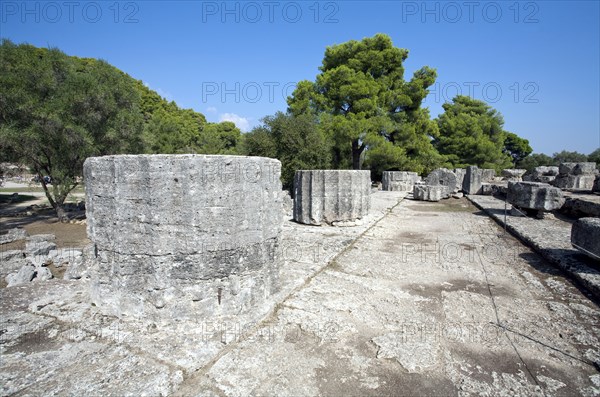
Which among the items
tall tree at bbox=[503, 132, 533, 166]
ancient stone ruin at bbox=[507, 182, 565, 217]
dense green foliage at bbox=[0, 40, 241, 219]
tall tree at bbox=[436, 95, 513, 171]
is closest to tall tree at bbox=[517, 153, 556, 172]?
tall tree at bbox=[503, 132, 533, 166]

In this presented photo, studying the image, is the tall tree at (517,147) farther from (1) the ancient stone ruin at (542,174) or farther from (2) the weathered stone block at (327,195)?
(2) the weathered stone block at (327,195)

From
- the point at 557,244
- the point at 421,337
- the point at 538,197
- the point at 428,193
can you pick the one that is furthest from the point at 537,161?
the point at 421,337

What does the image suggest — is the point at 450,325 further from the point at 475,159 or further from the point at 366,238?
the point at 475,159

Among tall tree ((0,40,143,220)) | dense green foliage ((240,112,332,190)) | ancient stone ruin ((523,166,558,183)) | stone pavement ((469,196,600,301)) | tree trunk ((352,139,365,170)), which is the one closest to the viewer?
stone pavement ((469,196,600,301))

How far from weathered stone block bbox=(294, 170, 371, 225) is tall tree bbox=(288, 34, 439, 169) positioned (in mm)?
12363

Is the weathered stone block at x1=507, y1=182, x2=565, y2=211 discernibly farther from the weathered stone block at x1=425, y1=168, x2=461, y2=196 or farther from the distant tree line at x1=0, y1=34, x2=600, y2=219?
the distant tree line at x1=0, y1=34, x2=600, y2=219

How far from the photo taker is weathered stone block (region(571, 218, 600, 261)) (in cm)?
475

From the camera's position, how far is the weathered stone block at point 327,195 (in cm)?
827

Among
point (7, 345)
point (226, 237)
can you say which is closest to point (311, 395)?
point (226, 237)

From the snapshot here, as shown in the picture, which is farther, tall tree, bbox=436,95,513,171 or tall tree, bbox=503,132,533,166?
tall tree, bbox=503,132,533,166

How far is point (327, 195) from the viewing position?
327 inches

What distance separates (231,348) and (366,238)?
4795mm

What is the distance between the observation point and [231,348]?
111 inches

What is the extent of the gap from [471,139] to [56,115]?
33460 mm
